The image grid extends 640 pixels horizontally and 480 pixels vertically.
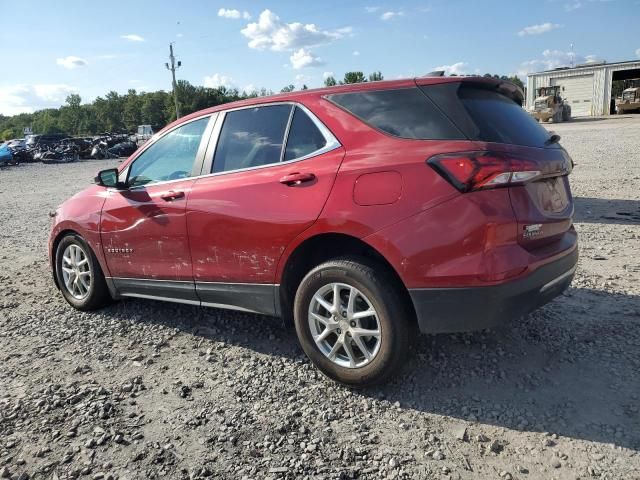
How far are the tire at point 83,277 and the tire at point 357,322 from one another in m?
2.38

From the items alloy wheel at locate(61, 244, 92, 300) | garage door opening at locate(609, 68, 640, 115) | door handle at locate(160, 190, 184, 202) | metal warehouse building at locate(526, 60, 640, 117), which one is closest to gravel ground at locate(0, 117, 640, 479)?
alloy wheel at locate(61, 244, 92, 300)

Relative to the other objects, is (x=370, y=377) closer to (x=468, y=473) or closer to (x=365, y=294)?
(x=365, y=294)

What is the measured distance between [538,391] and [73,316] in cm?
405

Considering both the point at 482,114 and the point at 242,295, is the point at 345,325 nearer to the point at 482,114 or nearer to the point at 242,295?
the point at 242,295

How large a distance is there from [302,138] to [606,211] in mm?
6333

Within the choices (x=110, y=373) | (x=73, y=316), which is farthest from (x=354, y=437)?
(x=73, y=316)

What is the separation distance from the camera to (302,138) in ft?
11.0

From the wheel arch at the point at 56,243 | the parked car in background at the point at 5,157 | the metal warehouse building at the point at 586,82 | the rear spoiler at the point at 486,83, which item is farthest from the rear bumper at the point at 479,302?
the metal warehouse building at the point at 586,82

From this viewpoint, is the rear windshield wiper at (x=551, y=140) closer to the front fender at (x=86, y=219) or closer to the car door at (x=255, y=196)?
the car door at (x=255, y=196)

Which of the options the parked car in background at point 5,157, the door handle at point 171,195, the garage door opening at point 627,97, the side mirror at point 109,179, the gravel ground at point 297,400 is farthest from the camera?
the garage door opening at point 627,97

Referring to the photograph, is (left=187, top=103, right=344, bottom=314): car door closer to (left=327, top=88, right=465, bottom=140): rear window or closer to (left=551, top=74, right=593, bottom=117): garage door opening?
(left=327, top=88, right=465, bottom=140): rear window

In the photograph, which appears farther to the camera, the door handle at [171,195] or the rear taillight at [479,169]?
the door handle at [171,195]

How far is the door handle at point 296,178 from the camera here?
125 inches

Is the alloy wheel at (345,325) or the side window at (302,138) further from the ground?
the side window at (302,138)
